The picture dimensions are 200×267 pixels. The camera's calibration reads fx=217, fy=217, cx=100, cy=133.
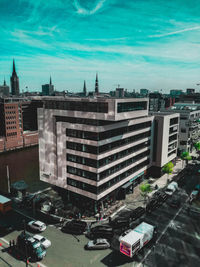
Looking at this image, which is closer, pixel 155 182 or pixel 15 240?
pixel 15 240

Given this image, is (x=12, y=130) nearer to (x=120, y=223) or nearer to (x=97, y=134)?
(x=97, y=134)

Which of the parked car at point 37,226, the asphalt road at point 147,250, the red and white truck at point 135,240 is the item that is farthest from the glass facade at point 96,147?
the red and white truck at point 135,240

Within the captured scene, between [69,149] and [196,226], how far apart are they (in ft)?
99.4

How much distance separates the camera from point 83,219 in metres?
44.8

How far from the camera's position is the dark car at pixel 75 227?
131ft

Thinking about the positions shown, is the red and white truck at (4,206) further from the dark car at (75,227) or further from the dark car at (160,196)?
the dark car at (160,196)

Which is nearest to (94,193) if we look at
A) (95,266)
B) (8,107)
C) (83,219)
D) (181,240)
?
(83,219)

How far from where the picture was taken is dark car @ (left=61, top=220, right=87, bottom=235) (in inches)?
1572

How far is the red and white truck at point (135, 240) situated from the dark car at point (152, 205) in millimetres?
11786

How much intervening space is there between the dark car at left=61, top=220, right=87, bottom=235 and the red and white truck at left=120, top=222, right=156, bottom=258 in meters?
9.59

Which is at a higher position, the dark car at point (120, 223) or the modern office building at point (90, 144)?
the modern office building at point (90, 144)

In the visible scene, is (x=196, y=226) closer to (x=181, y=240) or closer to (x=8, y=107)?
(x=181, y=240)

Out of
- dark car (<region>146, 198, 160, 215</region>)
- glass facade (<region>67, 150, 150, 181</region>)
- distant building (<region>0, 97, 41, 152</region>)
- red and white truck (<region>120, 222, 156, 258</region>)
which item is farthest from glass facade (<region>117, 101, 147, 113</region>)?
distant building (<region>0, 97, 41, 152</region>)

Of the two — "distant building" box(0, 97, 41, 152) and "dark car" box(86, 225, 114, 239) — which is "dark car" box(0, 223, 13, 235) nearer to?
"dark car" box(86, 225, 114, 239)
